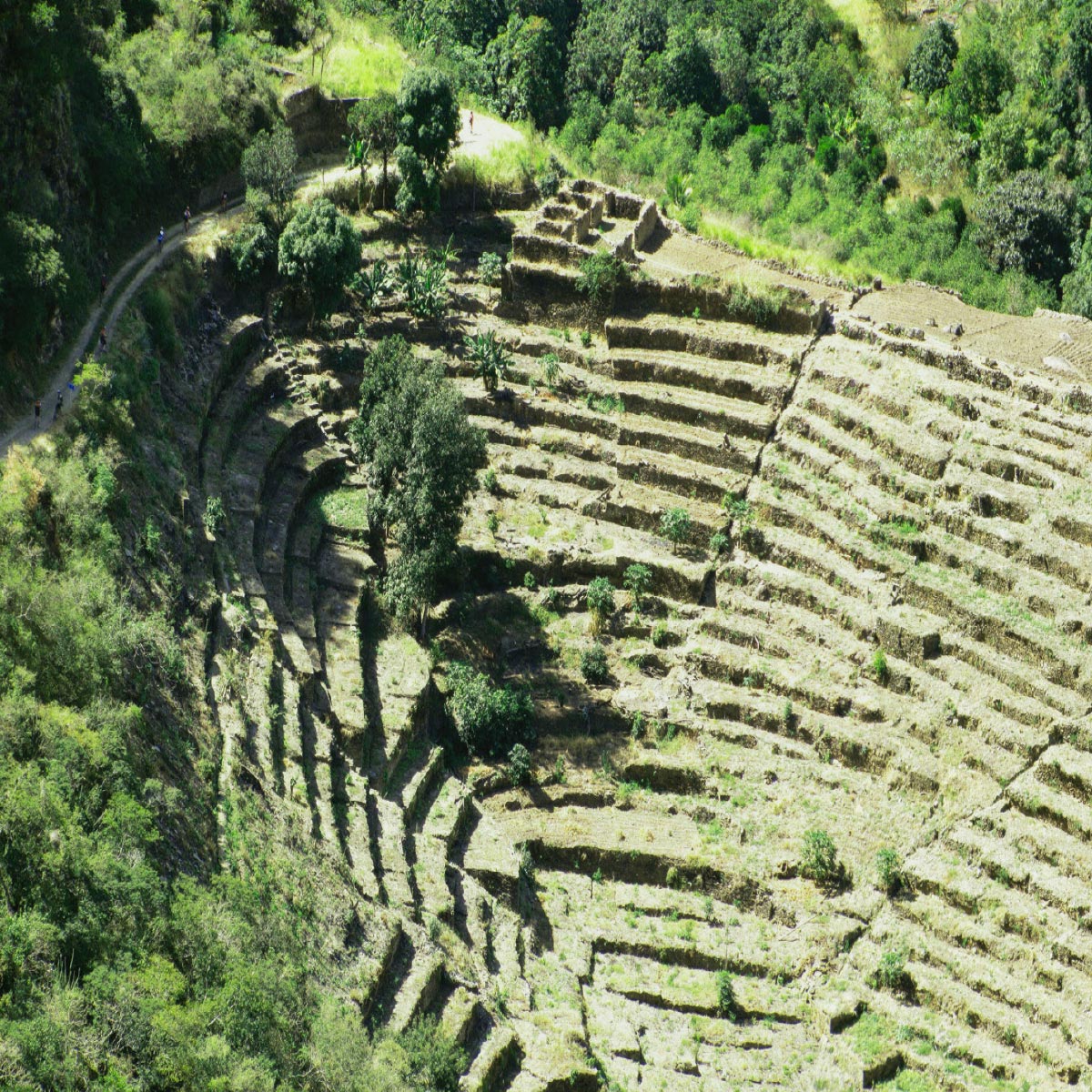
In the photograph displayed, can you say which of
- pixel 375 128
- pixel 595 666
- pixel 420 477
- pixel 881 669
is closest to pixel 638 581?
pixel 595 666

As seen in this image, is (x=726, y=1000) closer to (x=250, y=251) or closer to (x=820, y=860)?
(x=820, y=860)

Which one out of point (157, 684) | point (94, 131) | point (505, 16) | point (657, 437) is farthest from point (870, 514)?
point (505, 16)

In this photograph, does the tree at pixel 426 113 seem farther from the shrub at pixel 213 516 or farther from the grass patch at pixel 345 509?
the shrub at pixel 213 516

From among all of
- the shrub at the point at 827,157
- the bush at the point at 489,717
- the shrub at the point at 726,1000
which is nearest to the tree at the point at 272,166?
the bush at the point at 489,717

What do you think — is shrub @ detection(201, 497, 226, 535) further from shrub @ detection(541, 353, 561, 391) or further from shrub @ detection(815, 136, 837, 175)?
shrub @ detection(815, 136, 837, 175)

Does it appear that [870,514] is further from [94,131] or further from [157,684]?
[94,131]

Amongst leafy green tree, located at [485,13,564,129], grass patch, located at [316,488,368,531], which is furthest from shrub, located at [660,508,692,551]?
leafy green tree, located at [485,13,564,129]
